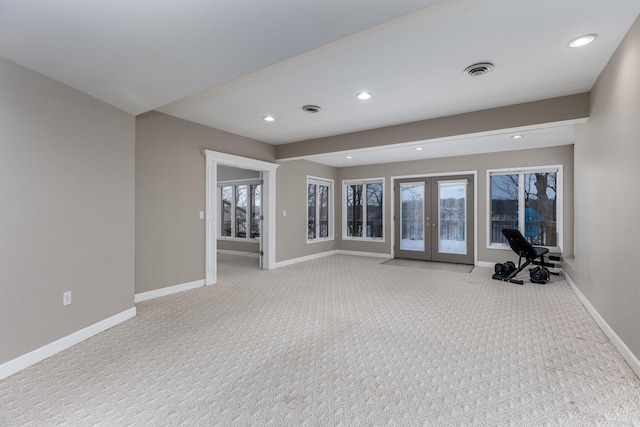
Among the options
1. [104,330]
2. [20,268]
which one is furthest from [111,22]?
[104,330]

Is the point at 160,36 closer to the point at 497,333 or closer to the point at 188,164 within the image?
the point at 188,164

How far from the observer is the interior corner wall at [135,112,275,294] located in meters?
4.02

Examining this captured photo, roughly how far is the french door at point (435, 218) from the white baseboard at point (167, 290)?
4.90 meters

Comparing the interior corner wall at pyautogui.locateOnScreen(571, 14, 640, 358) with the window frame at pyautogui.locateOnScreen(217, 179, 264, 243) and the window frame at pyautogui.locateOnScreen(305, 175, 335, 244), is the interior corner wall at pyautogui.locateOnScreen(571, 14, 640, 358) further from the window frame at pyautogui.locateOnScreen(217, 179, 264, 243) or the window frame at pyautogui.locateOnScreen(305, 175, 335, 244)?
the window frame at pyautogui.locateOnScreen(217, 179, 264, 243)

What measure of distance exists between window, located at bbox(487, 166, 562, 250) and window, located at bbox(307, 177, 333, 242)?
3.78 m

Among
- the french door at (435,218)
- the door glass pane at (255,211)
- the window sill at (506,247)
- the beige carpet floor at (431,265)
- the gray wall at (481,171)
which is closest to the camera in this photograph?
the gray wall at (481,171)

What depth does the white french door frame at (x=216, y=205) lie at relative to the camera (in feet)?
15.9

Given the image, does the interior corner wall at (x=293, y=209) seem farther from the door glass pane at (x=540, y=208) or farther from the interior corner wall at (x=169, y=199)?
the door glass pane at (x=540, y=208)

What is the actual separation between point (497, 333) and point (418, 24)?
281cm

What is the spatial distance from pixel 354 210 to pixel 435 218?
2139 millimetres

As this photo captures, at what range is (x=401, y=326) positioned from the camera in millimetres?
3137

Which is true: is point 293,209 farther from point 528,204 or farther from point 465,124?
point 528,204

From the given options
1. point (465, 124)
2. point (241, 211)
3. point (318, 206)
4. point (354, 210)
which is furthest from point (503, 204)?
point (241, 211)

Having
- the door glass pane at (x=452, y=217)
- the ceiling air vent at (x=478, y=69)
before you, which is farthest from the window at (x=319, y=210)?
the ceiling air vent at (x=478, y=69)
